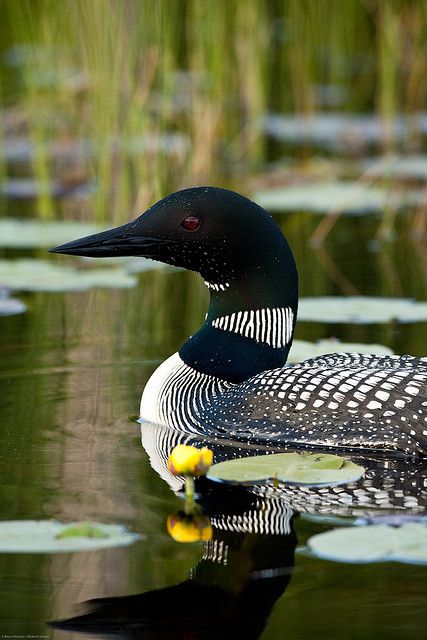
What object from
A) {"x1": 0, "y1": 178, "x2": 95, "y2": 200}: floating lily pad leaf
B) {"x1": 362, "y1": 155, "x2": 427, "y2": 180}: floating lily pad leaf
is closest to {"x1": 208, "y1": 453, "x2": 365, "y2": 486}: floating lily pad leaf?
{"x1": 362, "y1": 155, "x2": 427, "y2": 180}: floating lily pad leaf

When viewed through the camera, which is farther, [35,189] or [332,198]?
[35,189]

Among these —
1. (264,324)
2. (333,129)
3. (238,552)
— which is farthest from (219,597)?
(333,129)

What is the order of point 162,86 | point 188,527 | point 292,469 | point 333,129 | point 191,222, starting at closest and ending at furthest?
point 188,527 → point 292,469 → point 191,222 → point 162,86 → point 333,129

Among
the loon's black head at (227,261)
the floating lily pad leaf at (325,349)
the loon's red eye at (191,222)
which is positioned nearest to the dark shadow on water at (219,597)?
the loon's black head at (227,261)

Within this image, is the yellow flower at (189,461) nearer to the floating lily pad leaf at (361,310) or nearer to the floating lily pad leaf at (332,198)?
the floating lily pad leaf at (361,310)

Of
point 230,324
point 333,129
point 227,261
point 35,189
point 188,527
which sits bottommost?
point 35,189

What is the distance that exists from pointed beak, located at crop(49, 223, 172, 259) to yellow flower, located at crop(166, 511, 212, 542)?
1330 millimetres

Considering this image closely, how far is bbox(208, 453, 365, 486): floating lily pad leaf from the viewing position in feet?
13.2

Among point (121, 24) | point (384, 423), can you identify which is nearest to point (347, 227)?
point (121, 24)

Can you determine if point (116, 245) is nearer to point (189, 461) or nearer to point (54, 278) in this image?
point (189, 461)

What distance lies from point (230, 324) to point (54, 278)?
7.58 feet

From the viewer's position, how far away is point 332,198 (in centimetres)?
921

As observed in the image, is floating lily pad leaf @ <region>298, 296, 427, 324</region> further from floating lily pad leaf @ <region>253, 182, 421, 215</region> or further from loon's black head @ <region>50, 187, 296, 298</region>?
floating lily pad leaf @ <region>253, 182, 421, 215</region>

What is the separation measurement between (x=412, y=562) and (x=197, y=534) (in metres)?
0.60
